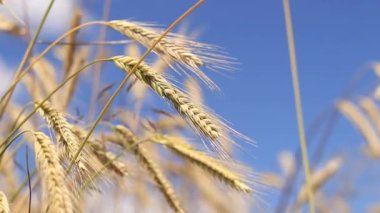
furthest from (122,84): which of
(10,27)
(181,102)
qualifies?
(10,27)

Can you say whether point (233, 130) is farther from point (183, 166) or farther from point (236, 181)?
point (183, 166)

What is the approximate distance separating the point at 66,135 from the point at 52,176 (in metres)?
0.11

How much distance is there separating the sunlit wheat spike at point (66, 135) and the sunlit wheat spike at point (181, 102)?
0.57ft

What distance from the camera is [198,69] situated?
4.08ft

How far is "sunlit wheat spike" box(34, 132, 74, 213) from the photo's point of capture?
1.00 m

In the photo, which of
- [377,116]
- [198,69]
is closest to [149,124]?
[198,69]

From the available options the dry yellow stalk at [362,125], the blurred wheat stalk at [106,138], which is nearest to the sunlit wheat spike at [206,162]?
the blurred wheat stalk at [106,138]

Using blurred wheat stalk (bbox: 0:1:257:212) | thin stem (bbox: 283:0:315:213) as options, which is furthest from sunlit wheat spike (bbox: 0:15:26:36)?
thin stem (bbox: 283:0:315:213)

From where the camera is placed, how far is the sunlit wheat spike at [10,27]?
85.4 inches

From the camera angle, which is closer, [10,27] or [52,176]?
[52,176]

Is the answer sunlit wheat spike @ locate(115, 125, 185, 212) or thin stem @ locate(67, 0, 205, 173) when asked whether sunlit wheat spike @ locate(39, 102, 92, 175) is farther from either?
sunlit wheat spike @ locate(115, 125, 185, 212)

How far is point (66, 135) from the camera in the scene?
1166mm

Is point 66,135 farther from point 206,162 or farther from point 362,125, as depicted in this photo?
point 362,125

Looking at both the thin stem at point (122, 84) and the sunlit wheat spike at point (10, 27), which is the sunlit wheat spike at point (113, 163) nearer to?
the thin stem at point (122, 84)
